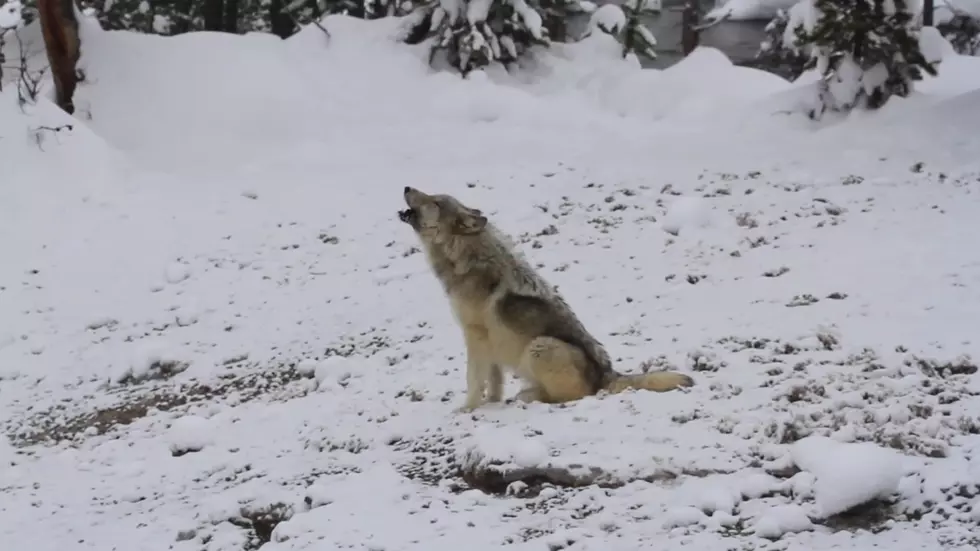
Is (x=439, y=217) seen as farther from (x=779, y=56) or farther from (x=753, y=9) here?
(x=753, y=9)

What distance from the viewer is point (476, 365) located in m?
6.38

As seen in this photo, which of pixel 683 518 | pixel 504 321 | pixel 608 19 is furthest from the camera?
pixel 608 19

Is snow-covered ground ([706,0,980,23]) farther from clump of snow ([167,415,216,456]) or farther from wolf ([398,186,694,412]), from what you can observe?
clump of snow ([167,415,216,456])

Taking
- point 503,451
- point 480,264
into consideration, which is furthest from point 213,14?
point 503,451

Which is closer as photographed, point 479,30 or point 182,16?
point 479,30

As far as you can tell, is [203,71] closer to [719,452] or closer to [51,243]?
[51,243]

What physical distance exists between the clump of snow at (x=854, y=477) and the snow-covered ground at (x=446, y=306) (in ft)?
0.05

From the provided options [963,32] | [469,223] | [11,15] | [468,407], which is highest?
[11,15]

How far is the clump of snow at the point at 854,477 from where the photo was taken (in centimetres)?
412

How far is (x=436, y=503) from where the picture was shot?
4.95 metres

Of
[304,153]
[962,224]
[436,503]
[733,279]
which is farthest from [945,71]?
[436,503]

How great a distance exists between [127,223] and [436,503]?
8.36 m

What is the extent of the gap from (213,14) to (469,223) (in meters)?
15.6

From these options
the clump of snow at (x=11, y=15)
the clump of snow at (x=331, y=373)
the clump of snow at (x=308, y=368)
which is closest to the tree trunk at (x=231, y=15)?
the clump of snow at (x=11, y=15)
